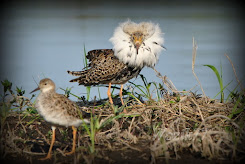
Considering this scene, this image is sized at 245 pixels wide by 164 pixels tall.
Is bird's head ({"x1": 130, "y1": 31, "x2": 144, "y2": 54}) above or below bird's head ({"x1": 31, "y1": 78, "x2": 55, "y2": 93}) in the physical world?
above

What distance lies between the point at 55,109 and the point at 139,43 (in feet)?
6.93

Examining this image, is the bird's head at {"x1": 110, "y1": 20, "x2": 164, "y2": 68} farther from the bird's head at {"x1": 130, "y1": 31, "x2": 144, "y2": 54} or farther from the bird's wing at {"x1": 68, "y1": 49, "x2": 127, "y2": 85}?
the bird's wing at {"x1": 68, "y1": 49, "x2": 127, "y2": 85}

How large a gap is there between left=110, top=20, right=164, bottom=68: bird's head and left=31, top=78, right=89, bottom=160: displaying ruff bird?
179cm

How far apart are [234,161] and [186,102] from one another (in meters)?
1.77

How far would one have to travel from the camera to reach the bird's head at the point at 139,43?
6074 mm

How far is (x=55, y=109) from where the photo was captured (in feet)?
14.5

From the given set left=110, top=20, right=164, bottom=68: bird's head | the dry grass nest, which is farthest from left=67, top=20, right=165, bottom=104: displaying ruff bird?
the dry grass nest

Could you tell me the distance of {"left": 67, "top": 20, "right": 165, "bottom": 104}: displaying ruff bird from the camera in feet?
20.0

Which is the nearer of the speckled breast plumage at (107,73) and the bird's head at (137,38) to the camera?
the bird's head at (137,38)

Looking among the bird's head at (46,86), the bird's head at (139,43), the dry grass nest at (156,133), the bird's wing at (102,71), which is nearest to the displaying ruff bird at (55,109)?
the bird's head at (46,86)

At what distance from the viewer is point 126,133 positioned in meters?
4.84

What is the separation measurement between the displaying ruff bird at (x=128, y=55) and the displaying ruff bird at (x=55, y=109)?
1.61 metres

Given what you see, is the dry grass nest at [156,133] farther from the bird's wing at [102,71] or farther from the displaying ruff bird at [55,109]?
the bird's wing at [102,71]

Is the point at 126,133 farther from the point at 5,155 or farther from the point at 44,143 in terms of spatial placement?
the point at 5,155
